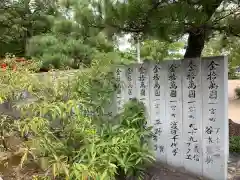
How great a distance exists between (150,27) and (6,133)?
1478 millimetres

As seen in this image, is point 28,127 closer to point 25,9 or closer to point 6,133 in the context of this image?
point 6,133

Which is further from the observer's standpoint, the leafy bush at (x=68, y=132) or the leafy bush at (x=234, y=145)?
the leafy bush at (x=234, y=145)

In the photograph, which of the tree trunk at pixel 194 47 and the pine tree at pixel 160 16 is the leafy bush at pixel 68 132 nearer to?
the pine tree at pixel 160 16

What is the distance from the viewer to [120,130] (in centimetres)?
290

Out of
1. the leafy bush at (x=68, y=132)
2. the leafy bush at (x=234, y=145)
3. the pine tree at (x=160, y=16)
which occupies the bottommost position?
the leafy bush at (x=234, y=145)

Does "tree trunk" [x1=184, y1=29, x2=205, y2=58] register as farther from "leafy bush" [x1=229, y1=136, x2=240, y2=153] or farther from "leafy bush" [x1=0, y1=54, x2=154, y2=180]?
"leafy bush" [x1=229, y1=136, x2=240, y2=153]

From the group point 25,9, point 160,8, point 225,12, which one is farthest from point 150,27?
point 25,9

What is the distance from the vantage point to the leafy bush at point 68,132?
2154 mm

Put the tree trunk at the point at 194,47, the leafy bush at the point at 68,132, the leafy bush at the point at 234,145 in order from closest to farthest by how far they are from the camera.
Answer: the leafy bush at the point at 68,132 < the tree trunk at the point at 194,47 < the leafy bush at the point at 234,145

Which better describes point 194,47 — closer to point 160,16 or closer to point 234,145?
point 160,16

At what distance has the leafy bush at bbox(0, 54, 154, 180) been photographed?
215 centimetres

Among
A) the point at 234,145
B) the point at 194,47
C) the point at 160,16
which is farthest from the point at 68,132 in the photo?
the point at 234,145

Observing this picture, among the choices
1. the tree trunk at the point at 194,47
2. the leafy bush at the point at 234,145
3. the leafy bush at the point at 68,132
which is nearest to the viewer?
the leafy bush at the point at 68,132

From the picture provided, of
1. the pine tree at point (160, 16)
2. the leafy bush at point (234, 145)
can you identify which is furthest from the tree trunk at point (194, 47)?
the leafy bush at point (234, 145)
